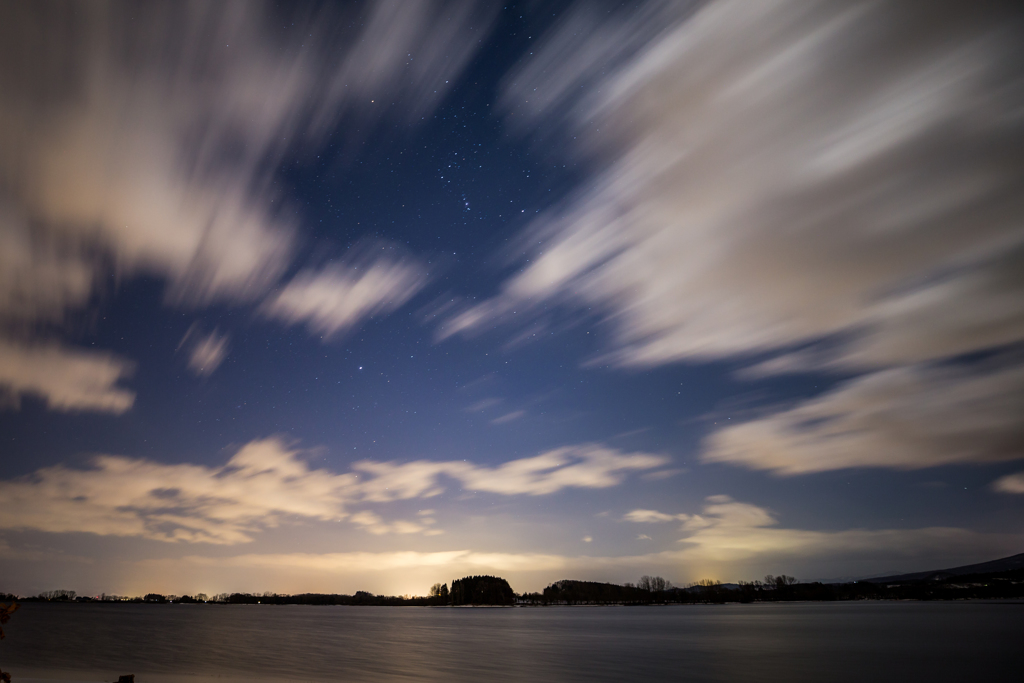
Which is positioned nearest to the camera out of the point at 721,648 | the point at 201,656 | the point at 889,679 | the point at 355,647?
the point at 889,679

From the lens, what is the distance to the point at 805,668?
159ft

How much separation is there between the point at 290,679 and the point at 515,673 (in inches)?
730

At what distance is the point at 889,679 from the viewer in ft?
138

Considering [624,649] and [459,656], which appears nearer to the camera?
[459,656]

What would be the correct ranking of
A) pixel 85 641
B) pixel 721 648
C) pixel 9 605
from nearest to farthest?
pixel 9 605
pixel 721 648
pixel 85 641

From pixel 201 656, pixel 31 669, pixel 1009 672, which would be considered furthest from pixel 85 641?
pixel 1009 672

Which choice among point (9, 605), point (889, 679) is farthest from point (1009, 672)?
point (9, 605)

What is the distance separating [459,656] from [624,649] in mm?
21217

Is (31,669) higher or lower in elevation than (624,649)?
higher

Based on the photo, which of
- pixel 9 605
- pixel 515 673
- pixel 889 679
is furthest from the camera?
pixel 515 673

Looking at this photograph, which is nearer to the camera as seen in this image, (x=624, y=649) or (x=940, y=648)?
(x=940, y=648)

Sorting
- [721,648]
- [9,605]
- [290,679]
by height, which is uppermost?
[9,605]

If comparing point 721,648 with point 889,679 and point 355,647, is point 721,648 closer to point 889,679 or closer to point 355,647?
point 889,679

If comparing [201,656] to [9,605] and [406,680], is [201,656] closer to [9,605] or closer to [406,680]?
[406,680]
